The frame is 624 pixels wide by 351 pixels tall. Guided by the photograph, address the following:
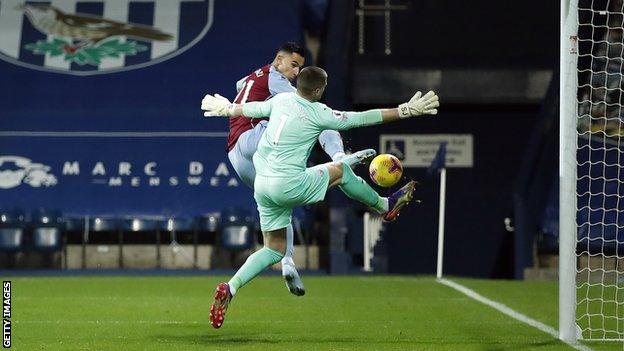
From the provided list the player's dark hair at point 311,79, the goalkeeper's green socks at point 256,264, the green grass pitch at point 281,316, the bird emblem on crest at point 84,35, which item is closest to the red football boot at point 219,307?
the green grass pitch at point 281,316

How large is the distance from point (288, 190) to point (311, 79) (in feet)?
2.54

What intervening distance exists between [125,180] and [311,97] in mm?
12576

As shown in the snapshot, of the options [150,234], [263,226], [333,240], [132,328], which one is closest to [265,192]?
[263,226]

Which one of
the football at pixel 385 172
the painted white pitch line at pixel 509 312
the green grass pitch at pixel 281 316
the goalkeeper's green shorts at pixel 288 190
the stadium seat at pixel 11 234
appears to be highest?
the football at pixel 385 172

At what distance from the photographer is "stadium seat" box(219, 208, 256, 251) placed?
19.6 meters

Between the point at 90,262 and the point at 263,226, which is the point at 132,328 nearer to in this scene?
the point at 263,226

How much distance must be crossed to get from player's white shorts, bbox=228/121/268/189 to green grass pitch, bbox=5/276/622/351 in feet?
3.95

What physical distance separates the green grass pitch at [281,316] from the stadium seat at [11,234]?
2909 mm

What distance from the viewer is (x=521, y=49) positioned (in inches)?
835

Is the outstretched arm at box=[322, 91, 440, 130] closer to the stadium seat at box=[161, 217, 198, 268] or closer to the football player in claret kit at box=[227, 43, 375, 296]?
the football player in claret kit at box=[227, 43, 375, 296]

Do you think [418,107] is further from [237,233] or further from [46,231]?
[46,231]

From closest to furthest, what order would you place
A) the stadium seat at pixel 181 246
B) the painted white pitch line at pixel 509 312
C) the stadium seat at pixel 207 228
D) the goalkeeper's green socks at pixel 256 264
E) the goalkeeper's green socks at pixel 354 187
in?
the goalkeeper's green socks at pixel 256 264
the goalkeeper's green socks at pixel 354 187
the painted white pitch line at pixel 509 312
the stadium seat at pixel 207 228
the stadium seat at pixel 181 246

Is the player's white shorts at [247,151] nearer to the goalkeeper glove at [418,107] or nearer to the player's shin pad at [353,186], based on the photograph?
the player's shin pad at [353,186]

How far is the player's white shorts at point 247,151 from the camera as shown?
9648 mm
